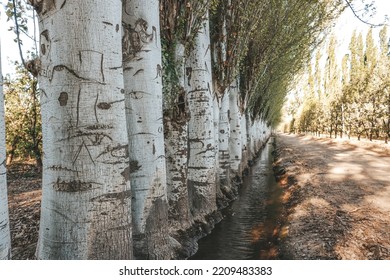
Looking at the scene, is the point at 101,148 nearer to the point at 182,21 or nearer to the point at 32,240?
the point at 32,240

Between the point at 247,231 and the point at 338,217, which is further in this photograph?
the point at 247,231

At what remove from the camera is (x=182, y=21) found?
4.89m

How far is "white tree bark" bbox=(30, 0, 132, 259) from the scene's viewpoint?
7.50 ft

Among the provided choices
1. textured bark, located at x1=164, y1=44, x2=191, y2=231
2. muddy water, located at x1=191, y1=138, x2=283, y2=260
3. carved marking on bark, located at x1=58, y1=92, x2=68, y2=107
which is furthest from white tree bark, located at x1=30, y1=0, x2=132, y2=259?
muddy water, located at x1=191, y1=138, x2=283, y2=260

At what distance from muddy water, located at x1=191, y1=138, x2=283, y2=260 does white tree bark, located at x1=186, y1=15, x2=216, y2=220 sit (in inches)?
26.4

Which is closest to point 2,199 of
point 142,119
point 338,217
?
point 142,119

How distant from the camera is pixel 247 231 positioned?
560 cm

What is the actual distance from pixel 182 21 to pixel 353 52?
36.8 metres

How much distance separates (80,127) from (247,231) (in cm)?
431

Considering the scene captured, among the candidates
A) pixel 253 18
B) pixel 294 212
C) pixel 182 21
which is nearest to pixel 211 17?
pixel 253 18

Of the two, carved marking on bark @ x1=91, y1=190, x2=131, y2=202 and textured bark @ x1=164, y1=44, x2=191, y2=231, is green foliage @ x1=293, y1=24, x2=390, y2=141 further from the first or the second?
carved marking on bark @ x1=91, y1=190, x2=131, y2=202

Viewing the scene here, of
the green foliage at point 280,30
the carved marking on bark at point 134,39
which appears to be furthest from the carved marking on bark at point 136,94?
the green foliage at point 280,30

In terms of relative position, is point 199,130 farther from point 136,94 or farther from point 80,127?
point 80,127

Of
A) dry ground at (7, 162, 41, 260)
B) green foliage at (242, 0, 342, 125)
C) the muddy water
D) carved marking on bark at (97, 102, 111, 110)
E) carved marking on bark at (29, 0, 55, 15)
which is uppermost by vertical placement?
green foliage at (242, 0, 342, 125)
